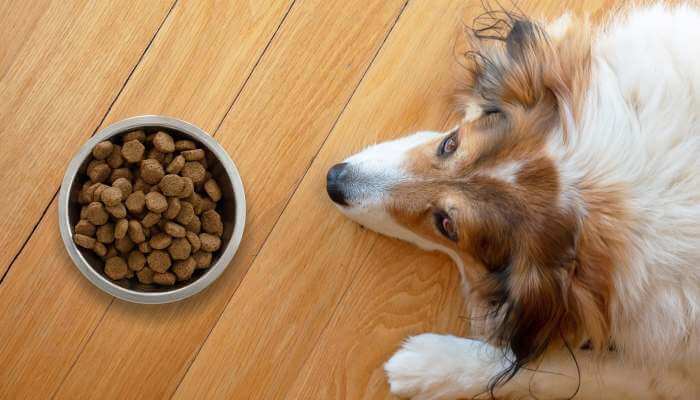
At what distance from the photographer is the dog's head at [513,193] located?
1131mm

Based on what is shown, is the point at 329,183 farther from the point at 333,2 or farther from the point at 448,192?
the point at 333,2

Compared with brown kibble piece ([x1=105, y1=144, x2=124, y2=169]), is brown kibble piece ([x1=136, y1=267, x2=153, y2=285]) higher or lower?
lower

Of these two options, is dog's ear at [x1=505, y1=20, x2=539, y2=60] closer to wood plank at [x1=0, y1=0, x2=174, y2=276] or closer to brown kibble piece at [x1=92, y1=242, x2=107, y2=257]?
wood plank at [x1=0, y1=0, x2=174, y2=276]

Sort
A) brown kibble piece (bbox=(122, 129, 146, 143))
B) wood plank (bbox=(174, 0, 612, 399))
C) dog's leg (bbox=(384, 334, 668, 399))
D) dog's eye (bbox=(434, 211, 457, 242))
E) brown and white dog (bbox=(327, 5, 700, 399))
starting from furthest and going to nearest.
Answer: wood plank (bbox=(174, 0, 612, 399)), brown kibble piece (bbox=(122, 129, 146, 143)), dog's leg (bbox=(384, 334, 668, 399)), dog's eye (bbox=(434, 211, 457, 242)), brown and white dog (bbox=(327, 5, 700, 399))

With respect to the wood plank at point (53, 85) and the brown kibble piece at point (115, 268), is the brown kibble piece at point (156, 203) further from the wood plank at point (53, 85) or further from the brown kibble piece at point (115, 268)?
the wood plank at point (53, 85)

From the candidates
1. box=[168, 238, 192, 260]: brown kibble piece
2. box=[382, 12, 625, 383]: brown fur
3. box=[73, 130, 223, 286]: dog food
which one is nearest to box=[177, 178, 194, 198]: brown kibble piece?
box=[73, 130, 223, 286]: dog food

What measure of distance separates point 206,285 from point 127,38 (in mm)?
652

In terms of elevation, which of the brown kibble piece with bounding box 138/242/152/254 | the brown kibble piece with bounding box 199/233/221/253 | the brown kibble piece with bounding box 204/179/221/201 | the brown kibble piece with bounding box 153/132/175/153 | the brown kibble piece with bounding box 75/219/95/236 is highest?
the brown kibble piece with bounding box 153/132/175/153

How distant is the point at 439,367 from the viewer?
1515 millimetres

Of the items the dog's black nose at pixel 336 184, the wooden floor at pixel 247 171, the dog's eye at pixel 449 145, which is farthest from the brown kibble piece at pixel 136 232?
the dog's eye at pixel 449 145

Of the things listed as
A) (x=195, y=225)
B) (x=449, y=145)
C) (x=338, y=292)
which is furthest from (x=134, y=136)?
(x=449, y=145)

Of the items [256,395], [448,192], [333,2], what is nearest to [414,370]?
[256,395]

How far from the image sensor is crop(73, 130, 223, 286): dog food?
145 cm

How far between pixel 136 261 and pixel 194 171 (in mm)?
247
